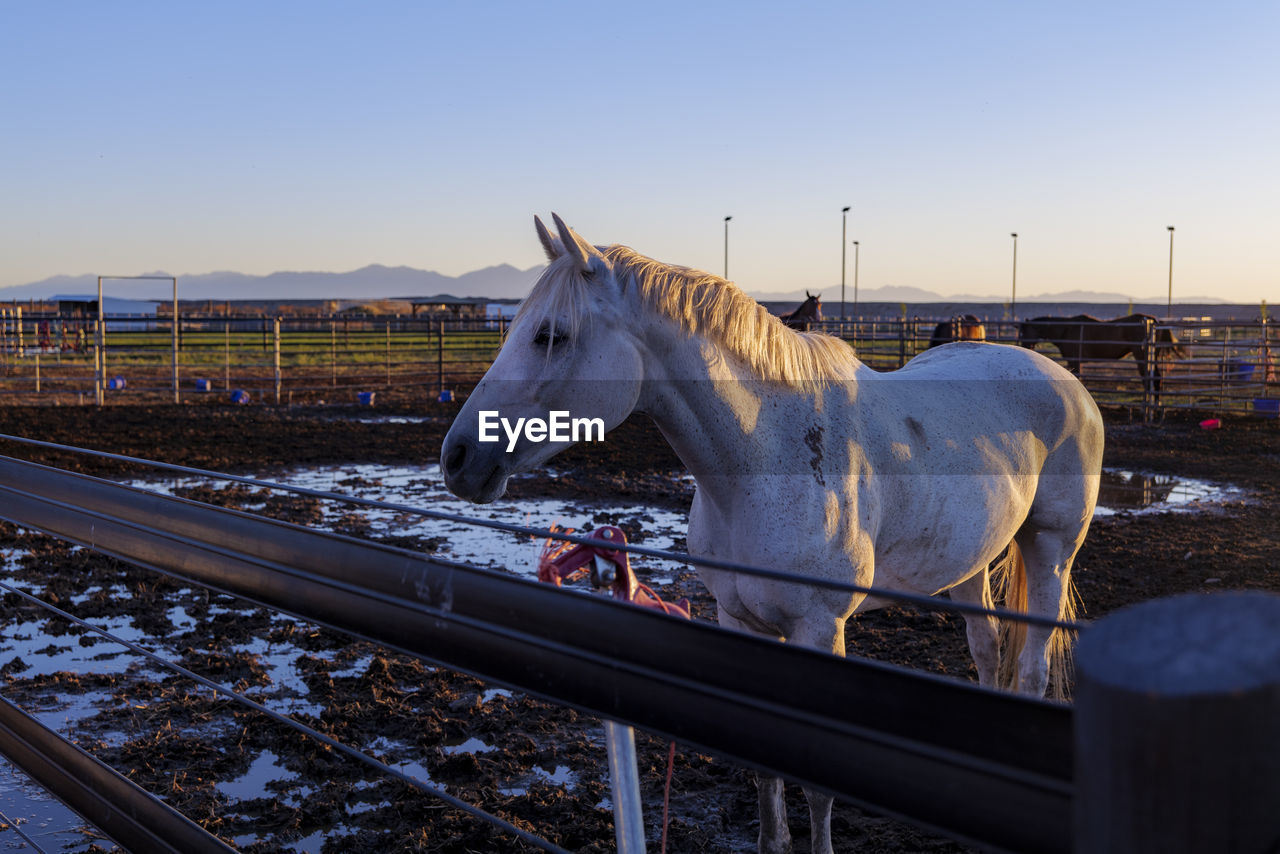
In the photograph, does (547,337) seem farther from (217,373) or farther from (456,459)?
(217,373)

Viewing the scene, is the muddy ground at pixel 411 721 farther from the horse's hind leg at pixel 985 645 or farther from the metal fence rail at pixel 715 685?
the metal fence rail at pixel 715 685

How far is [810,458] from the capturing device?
2.45 meters

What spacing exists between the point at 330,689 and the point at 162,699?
0.69 meters

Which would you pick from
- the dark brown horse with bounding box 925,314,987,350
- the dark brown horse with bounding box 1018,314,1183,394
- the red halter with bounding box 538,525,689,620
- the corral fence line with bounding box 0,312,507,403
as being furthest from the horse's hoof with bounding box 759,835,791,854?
the dark brown horse with bounding box 1018,314,1183,394

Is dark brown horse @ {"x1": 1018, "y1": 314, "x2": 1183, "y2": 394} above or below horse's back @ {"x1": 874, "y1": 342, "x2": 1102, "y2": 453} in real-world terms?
above

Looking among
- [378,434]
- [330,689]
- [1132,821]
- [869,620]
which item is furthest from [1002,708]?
[378,434]

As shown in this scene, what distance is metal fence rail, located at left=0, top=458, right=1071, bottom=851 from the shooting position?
1.99 ft

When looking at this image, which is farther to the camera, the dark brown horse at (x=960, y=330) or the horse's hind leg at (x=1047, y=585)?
the dark brown horse at (x=960, y=330)

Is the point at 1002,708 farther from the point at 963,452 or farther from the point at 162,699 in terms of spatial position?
the point at 162,699

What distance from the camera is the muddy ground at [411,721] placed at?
2.95m

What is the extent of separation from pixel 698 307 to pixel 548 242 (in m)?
0.43

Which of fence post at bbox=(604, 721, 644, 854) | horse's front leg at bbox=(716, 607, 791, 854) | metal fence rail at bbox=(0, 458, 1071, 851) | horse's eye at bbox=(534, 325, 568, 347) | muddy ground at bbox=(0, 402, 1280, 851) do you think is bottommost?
muddy ground at bbox=(0, 402, 1280, 851)

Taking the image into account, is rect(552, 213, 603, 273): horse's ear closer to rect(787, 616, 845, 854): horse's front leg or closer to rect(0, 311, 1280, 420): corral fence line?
rect(787, 616, 845, 854): horse's front leg

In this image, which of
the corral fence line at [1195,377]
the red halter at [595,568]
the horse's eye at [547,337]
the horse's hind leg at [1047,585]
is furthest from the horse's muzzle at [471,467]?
the corral fence line at [1195,377]
